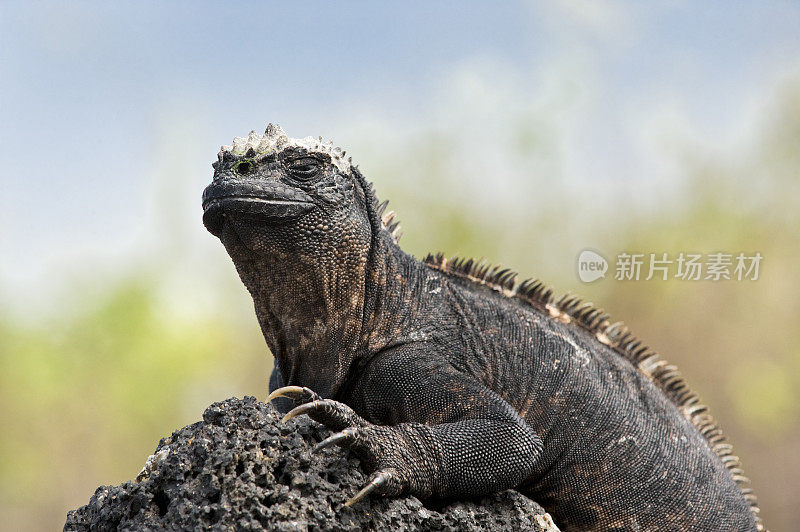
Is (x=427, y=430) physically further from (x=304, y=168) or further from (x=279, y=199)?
(x=304, y=168)

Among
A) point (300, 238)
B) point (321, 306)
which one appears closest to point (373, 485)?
point (321, 306)

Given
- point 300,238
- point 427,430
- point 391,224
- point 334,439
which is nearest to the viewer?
point 334,439

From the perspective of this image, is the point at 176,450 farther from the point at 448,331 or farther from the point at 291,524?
the point at 448,331

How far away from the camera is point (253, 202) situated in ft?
12.8

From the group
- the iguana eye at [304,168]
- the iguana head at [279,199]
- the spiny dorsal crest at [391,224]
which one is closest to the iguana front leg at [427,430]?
the iguana head at [279,199]

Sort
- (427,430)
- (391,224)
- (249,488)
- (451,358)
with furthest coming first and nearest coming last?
(391,224), (451,358), (427,430), (249,488)

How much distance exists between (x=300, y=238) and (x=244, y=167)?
45 centimetres

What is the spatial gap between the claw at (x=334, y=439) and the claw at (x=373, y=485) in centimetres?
19

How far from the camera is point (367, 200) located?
173 inches

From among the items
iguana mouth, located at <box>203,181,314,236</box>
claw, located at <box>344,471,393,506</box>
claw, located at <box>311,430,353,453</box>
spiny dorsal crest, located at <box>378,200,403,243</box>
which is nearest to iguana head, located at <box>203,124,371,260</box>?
iguana mouth, located at <box>203,181,314,236</box>

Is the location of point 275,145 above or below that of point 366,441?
above

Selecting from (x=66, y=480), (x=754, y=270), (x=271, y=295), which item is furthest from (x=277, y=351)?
(x=754, y=270)

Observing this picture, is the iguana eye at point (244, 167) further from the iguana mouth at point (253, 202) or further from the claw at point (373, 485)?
the claw at point (373, 485)

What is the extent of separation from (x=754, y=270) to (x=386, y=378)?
12.1m
